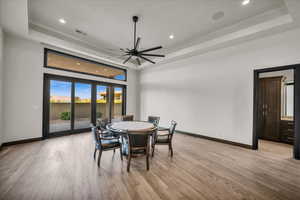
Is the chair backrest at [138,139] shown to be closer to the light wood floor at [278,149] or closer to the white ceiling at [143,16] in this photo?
the white ceiling at [143,16]

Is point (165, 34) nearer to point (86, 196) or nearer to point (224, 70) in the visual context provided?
point (224, 70)

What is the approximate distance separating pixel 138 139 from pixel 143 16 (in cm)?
300

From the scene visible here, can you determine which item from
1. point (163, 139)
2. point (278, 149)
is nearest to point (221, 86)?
point (278, 149)

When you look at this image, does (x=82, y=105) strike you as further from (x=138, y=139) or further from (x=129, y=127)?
(x=138, y=139)

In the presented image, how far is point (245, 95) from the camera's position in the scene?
12.2 ft

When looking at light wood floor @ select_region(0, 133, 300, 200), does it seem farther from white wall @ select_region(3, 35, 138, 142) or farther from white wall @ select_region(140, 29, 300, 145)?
white wall @ select_region(140, 29, 300, 145)

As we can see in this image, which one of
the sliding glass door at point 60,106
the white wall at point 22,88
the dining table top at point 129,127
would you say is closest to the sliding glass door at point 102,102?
the sliding glass door at point 60,106

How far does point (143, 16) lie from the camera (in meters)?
3.11

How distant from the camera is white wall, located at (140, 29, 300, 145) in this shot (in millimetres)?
3340

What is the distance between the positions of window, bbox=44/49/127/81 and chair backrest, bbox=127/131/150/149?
410 centimetres

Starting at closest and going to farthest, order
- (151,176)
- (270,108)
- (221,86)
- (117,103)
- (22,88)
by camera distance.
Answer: (151,176) < (22,88) < (221,86) < (270,108) < (117,103)

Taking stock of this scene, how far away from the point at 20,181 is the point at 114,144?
1.56 meters

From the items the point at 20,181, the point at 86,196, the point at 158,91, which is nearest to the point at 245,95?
the point at 158,91

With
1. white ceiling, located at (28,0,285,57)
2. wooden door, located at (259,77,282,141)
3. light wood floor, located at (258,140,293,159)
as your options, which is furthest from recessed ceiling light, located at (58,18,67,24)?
wooden door, located at (259,77,282,141)
